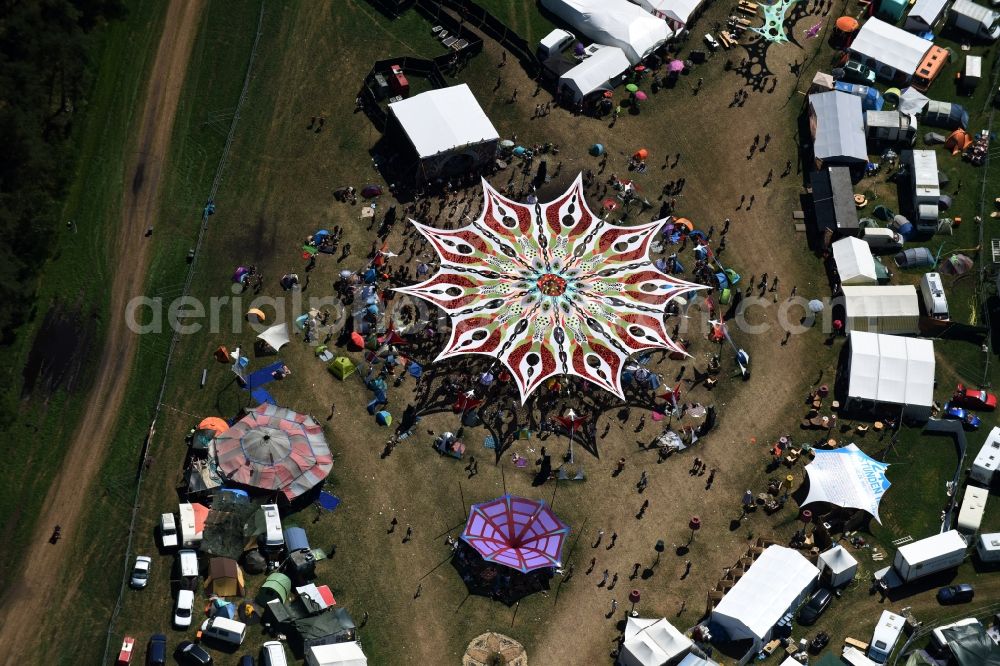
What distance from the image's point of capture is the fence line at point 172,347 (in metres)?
87.2

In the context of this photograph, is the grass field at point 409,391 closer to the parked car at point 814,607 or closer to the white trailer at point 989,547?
the parked car at point 814,607

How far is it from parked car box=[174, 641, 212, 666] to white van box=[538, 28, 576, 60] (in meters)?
57.2

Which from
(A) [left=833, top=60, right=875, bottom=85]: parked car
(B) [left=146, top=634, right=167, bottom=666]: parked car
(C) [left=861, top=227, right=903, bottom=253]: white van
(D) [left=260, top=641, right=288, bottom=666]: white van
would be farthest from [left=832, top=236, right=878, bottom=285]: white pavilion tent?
(B) [left=146, top=634, right=167, bottom=666]: parked car

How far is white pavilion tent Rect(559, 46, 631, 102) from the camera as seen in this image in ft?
366

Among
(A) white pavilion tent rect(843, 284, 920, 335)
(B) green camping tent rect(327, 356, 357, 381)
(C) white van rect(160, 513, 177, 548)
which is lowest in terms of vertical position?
(C) white van rect(160, 513, 177, 548)

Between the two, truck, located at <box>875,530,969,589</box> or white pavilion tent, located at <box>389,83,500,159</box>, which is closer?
truck, located at <box>875,530,969,589</box>

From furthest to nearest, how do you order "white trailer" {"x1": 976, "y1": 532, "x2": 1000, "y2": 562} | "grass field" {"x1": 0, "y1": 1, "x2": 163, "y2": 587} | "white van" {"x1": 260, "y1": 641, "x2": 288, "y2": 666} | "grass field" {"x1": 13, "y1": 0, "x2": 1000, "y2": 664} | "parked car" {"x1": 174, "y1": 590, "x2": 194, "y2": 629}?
1. "white trailer" {"x1": 976, "y1": 532, "x2": 1000, "y2": 562}
2. "grass field" {"x1": 0, "y1": 1, "x2": 163, "y2": 587}
3. "grass field" {"x1": 13, "y1": 0, "x2": 1000, "y2": 664}
4. "parked car" {"x1": 174, "y1": 590, "x2": 194, "y2": 629}
5. "white van" {"x1": 260, "y1": 641, "x2": 288, "y2": 666}

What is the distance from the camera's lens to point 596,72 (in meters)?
112

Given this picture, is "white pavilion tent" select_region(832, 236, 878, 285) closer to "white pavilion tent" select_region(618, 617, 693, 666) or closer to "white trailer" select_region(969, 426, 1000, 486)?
"white trailer" select_region(969, 426, 1000, 486)

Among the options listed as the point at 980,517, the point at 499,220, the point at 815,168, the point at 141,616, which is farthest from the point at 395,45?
the point at 980,517

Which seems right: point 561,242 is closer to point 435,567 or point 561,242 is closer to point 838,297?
point 838,297

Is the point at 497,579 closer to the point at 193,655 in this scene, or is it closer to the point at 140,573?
the point at 193,655

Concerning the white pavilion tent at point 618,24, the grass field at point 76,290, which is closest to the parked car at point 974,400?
the white pavilion tent at point 618,24

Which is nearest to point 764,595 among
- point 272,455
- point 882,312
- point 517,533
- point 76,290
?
point 517,533
